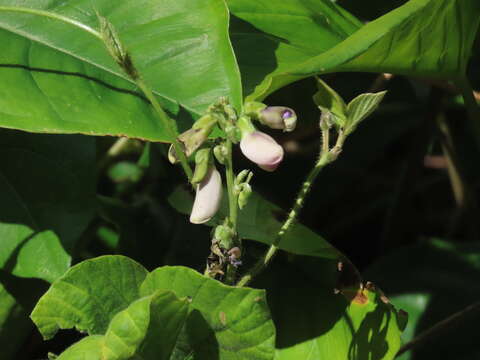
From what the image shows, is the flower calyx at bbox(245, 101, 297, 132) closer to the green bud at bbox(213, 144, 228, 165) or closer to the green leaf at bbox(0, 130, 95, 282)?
the green bud at bbox(213, 144, 228, 165)

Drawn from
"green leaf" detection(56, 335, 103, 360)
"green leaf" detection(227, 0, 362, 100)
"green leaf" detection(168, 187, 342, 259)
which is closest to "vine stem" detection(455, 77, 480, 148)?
"green leaf" detection(227, 0, 362, 100)

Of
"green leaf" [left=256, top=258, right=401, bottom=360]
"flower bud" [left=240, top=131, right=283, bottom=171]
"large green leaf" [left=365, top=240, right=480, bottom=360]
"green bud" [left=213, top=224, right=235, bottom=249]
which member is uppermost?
"flower bud" [left=240, top=131, right=283, bottom=171]

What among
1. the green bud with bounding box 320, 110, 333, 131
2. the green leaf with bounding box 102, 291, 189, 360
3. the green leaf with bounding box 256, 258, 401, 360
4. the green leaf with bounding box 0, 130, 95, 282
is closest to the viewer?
the green leaf with bounding box 102, 291, 189, 360

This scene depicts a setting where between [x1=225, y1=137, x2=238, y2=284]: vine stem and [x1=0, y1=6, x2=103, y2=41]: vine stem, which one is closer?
[x1=225, y1=137, x2=238, y2=284]: vine stem

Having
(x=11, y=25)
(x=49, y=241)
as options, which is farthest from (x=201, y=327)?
(x=11, y=25)

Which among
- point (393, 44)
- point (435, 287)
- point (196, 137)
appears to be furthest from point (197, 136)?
point (435, 287)

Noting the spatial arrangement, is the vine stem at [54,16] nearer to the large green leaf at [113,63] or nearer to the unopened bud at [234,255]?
the large green leaf at [113,63]

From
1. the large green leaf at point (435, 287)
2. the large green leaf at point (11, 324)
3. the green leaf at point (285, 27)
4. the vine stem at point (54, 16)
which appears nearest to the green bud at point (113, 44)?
the vine stem at point (54, 16)
